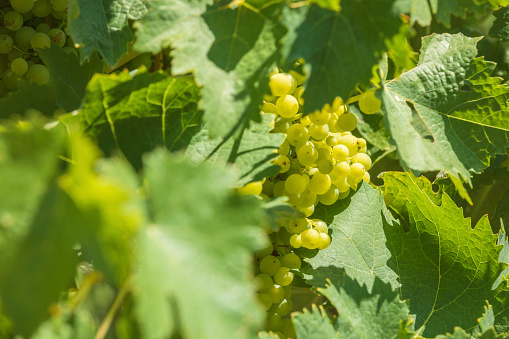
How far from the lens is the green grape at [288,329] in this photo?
0.86m

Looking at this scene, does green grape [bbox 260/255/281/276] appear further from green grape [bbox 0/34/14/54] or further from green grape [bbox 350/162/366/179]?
green grape [bbox 0/34/14/54]

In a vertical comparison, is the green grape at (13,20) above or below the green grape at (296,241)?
above

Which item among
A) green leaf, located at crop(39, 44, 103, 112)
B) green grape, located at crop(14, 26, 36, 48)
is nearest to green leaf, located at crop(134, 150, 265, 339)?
green leaf, located at crop(39, 44, 103, 112)

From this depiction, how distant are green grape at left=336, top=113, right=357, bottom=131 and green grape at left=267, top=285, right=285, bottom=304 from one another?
0.28 metres

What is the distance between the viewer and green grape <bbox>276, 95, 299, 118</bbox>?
Result: 2.55 ft

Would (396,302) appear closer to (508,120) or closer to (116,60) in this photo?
(508,120)

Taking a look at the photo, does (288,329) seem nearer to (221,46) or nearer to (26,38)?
(221,46)

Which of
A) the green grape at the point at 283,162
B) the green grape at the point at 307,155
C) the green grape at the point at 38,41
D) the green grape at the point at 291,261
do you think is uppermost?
the green grape at the point at 38,41

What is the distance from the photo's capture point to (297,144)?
0.81 metres

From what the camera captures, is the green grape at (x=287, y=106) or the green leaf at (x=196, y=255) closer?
the green leaf at (x=196, y=255)

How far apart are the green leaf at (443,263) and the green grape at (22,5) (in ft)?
2.32

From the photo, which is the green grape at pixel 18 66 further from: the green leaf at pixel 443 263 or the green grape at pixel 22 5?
the green leaf at pixel 443 263

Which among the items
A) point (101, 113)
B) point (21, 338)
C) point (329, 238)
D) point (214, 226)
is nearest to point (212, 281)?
point (214, 226)

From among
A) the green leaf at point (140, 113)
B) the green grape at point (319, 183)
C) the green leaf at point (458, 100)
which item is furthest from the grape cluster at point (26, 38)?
the green leaf at point (458, 100)
